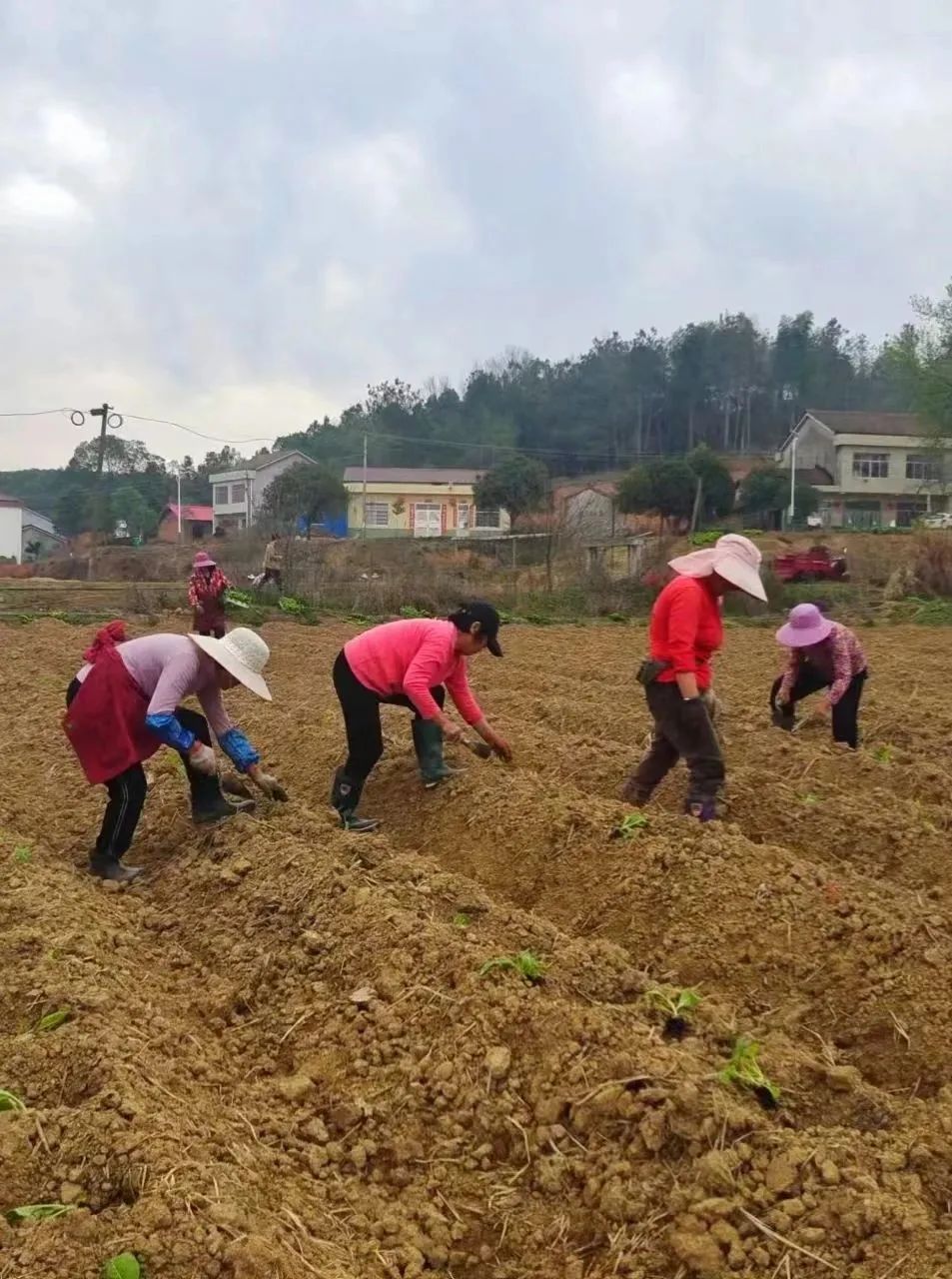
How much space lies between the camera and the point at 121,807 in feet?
17.9

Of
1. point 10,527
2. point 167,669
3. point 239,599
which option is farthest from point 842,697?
point 10,527

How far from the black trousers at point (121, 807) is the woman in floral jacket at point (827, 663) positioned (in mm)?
3890

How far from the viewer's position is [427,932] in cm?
423

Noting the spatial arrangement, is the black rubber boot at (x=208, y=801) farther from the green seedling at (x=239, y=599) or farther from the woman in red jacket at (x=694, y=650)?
the green seedling at (x=239, y=599)

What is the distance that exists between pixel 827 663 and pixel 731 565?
86.0 inches

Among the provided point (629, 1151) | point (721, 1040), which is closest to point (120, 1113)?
point (629, 1151)

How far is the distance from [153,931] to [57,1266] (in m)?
2.41

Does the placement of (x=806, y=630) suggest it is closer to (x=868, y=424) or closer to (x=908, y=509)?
(x=908, y=509)

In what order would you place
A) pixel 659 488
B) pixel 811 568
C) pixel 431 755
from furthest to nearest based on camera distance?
pixel 659 488, pixel 811 568, pixel 431 755

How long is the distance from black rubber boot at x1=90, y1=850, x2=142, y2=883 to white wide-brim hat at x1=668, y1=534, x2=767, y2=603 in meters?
2.92

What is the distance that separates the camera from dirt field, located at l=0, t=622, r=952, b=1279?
2801 mm

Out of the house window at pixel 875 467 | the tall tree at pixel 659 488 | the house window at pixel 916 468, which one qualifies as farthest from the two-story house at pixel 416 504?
the house window at pixel 916 468

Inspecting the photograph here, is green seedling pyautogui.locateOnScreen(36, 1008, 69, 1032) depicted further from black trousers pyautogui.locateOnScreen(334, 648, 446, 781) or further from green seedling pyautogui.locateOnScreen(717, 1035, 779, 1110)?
black trousers pyautogui.locateOnScreen(334, 648, 446, 781)

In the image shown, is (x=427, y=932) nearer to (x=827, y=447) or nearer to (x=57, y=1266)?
(x=57, y=1266)
